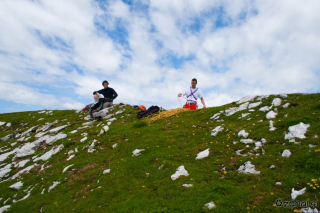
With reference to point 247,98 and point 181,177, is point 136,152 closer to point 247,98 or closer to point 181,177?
point 181,177

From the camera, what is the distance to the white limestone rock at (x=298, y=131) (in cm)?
1010

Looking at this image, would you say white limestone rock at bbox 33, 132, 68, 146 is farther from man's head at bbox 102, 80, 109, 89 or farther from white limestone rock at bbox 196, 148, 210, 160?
white limestone rock at bbox 196, 148, 210, 160

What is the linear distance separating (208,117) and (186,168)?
8802mm

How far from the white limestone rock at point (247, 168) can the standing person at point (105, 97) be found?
19760mm

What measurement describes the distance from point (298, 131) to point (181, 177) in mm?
7112

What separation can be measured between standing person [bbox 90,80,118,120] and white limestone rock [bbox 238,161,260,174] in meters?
19.8

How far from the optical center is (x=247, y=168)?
8.89 metres

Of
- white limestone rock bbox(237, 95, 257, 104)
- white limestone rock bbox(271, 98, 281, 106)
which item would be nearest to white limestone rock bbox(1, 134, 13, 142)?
white limestone rock bbox(237, 95, 257, 104)

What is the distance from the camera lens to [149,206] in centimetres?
755

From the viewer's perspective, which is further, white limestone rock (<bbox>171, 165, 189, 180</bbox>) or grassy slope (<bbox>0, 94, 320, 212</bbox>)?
white limestone rock (<bbox>171, 165, 189, 180</bbox>)

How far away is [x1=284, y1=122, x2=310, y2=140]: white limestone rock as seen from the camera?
10104 millimetres

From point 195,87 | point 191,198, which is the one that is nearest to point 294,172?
point 191,198

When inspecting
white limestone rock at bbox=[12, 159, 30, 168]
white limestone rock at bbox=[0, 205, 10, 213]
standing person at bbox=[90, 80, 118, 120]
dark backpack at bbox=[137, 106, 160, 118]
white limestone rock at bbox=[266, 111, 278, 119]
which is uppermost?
standing person at bbox=[90, 80, 118, 120]

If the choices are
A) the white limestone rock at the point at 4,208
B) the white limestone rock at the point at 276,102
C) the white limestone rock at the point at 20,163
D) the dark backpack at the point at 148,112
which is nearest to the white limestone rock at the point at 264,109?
the white limestone rock at the point at 276,102
